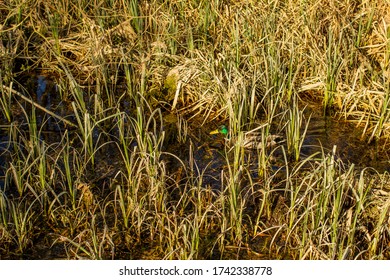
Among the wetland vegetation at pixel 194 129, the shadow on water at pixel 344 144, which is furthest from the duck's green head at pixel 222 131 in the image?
the shadow on water at pixel 344 144

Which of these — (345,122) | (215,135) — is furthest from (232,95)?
(345,122)

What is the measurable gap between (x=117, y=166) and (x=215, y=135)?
750mm

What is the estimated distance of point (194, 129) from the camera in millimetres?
4914

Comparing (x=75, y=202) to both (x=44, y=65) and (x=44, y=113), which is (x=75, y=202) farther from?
(x=44, y=65)

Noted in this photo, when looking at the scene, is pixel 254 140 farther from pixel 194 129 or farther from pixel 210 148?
pixel 194 129

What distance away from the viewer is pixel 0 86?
482 centimetres

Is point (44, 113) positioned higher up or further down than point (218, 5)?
further down

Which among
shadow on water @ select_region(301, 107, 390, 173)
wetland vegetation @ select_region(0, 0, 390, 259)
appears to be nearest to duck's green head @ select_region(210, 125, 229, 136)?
wetland vegetation @ select_region(0, 0, 390, 259)

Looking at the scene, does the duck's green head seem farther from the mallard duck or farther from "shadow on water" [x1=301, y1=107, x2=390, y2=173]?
"shadow on water" [x1=301, y1=107, x2=390, y2=173]

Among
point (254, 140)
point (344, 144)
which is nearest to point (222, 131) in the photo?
point (254, 140)

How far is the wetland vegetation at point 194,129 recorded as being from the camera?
12.2 feet

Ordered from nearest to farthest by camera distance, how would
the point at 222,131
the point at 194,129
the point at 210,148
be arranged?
the point at 210,148
the point at 222,131
the point at 194,129

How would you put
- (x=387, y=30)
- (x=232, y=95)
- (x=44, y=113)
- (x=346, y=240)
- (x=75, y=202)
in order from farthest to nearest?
1. (x=387, y=30)
2. (x=44, y=113)
3. (x=232, y=95)
4. (x=75, y=202)
5. (x=346, y=240)

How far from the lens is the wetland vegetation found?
12.2 feet
